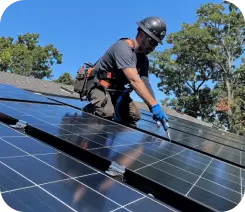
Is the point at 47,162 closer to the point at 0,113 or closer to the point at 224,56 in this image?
the point at 0,113

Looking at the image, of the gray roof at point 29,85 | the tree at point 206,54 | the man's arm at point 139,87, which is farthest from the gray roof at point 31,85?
Answer: the tree at point 206,54

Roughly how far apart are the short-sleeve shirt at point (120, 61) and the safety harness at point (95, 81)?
0.08m

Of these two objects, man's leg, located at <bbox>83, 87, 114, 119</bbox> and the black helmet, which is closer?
the black helmet

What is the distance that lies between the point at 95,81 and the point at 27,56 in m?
→ 33.4

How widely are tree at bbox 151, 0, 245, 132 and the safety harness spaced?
907 inches

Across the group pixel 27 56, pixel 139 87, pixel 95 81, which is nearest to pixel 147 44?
pixel 139 87

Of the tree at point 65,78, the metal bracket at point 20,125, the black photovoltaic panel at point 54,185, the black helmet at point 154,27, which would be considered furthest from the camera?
the tree at point 65,78

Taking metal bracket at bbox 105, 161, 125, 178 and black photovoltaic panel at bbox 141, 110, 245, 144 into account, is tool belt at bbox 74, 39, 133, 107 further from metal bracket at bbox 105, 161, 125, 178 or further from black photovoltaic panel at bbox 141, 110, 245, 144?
metal bracket at bbox 105, 161, 125, 178

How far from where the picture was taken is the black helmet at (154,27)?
3.90m

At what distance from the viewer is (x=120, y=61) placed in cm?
382

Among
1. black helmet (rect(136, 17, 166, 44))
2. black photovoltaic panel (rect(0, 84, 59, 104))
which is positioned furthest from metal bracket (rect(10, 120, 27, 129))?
black helmet (rect(136, 17, 166, 44))

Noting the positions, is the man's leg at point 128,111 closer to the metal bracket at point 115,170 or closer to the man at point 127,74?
the man at point 127,74

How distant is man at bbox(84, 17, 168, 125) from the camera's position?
375 centimetres


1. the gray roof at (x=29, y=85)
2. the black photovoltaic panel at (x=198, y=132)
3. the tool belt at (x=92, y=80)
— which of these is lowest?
the gray roof at (x=29, y=85)
